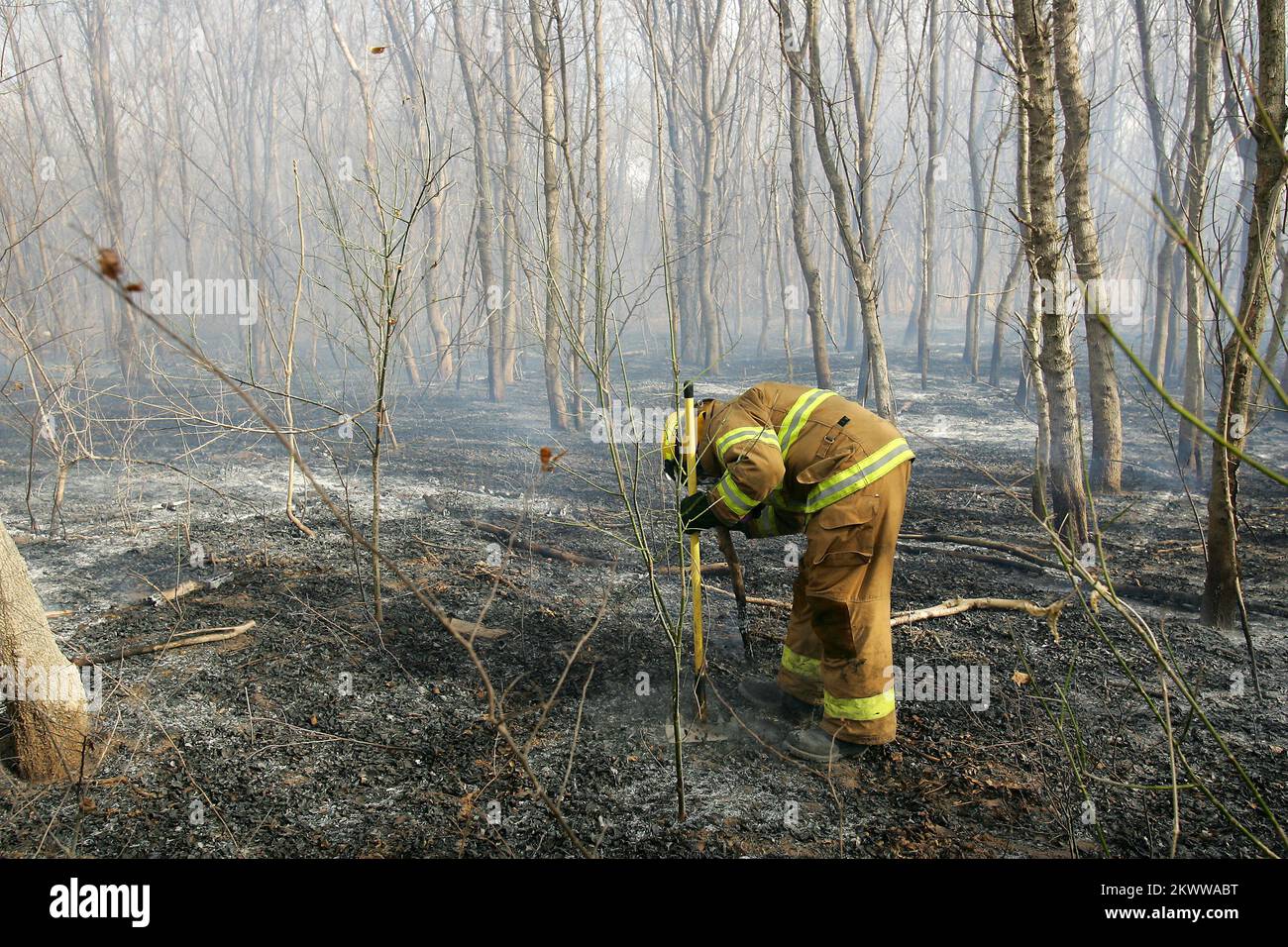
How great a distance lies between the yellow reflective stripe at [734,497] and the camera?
337cm

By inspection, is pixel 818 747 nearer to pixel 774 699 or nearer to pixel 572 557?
pixel 774 699

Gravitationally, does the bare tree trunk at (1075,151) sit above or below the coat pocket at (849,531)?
above

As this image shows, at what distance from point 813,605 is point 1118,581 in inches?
117

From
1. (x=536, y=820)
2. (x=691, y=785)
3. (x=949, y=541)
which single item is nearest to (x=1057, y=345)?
(x=949, y=541)

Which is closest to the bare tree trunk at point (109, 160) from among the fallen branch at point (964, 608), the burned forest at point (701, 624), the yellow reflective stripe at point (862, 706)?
the burned forest at point (701, 624)

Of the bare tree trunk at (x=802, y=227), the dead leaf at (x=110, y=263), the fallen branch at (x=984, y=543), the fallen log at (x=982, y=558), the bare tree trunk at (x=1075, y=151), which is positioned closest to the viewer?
the dead leaf at (x=110, y=263)

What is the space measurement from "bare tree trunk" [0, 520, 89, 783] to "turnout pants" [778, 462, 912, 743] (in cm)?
279

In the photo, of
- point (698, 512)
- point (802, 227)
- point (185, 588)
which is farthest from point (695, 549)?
point (802, 227)

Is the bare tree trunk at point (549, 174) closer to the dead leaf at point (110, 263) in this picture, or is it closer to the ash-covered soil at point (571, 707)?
the ash-covered soil at point (571, 707)

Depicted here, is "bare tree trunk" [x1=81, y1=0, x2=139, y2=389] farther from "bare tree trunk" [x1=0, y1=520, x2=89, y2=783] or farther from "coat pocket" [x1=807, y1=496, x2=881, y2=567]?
"coat pocket" [x1=807, y1=496, x2=881, y2=567]

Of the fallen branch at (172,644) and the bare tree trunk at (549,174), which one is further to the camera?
the bare tree trunk at (549,174)

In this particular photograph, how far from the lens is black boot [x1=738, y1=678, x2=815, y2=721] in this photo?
3.89 meters

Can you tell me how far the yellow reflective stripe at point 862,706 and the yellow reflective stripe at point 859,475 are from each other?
30.6 inches

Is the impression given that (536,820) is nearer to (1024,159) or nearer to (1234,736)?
(1234,736)
